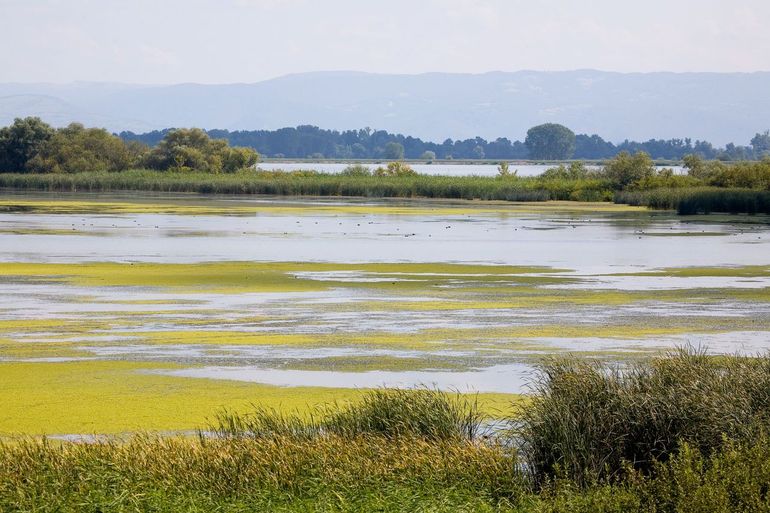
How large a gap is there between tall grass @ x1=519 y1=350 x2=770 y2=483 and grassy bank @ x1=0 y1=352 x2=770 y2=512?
0.01m

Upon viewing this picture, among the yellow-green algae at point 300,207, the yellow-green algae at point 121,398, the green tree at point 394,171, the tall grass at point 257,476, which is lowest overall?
the yellow-green algae at point 300,207

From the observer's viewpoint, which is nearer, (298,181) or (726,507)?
(726,507)

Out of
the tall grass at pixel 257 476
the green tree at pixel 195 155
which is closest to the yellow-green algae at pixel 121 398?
the tall grass at pixel 257 476

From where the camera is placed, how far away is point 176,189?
83.4 m

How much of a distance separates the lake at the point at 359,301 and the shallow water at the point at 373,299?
5 cm

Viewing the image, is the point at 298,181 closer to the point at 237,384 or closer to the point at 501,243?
the point at 501,243

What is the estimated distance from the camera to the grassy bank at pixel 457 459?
8664 mm

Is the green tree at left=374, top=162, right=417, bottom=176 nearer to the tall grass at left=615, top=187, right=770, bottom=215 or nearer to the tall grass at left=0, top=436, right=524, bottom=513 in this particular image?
the tall grass at left=615, top=187, right=770, bottom=215

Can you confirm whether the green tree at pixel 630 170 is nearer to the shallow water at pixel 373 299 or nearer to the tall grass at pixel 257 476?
the shallow water at pixel 373 299

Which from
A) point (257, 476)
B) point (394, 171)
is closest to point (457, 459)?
point (257, 476)

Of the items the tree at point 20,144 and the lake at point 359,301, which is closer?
the lake at point 359,301

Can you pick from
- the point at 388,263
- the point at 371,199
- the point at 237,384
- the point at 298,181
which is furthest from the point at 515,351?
the point at 298,181

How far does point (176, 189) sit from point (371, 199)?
16.6 meters

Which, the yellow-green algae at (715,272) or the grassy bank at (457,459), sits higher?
the grassy bank at (457,459)
